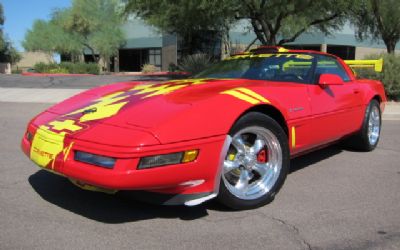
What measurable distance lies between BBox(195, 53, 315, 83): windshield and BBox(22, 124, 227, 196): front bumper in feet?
4.85

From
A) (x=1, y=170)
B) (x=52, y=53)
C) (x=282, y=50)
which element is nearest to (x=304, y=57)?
(x=282, y=50)

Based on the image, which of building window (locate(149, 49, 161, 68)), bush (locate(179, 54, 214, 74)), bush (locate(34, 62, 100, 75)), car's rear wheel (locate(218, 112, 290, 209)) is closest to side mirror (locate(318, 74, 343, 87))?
car's rear wheel (locate(218, 112, 290, 209))

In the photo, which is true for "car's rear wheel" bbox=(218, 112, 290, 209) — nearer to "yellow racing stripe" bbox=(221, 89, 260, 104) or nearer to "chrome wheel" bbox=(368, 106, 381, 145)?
"yellow racing stripe" bbox=(221, 89, 260, 104)

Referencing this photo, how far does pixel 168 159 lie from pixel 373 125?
4.24 m

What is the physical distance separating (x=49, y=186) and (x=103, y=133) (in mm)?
1525

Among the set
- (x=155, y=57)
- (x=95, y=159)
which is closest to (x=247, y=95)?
(x=95, y=159)

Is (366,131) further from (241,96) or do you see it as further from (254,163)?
(241,96)

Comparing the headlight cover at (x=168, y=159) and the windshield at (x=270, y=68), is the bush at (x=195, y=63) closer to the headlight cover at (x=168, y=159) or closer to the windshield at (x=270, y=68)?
the windshield at (x=270, y=68)

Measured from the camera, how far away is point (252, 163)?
4301 mm

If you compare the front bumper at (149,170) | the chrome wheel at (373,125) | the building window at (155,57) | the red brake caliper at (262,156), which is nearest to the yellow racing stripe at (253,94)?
the red brake caliper at (262,156)

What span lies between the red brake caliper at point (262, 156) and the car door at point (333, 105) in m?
0.74

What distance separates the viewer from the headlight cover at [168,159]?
3418 millimetres

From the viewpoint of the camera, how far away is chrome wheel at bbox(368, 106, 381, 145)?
21.5 ft

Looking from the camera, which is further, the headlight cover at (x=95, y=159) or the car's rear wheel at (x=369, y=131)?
the car's rear wheel at (x=369, y=131)
